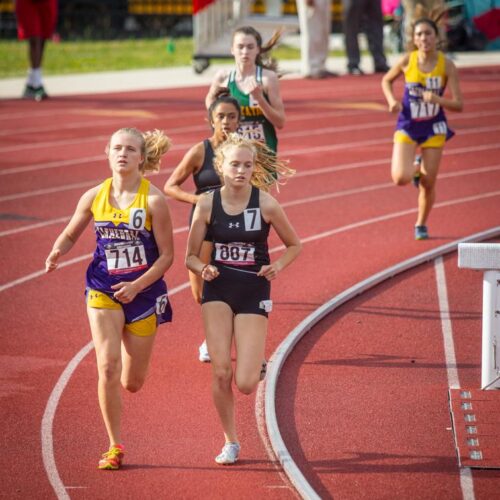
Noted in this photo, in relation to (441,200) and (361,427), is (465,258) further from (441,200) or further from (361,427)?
(441,200)

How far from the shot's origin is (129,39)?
33.3m

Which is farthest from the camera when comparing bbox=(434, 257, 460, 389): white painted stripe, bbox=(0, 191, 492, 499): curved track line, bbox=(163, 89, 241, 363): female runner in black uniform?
bbox=(434, 257, 460, 389): white painted stripe

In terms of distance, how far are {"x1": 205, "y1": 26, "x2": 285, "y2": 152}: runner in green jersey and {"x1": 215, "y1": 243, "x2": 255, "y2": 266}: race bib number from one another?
2.06 meters

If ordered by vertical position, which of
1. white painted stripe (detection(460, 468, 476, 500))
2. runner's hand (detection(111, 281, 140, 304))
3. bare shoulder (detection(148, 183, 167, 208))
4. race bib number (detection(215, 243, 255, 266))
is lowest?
white painted stripe (detection(460, 468, 476, 500))

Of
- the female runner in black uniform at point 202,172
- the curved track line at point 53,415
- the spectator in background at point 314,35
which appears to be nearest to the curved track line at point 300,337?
the curved track line at point 53,415

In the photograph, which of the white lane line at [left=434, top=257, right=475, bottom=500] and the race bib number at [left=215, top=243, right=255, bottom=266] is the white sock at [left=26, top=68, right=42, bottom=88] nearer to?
the white lane line at [left=434, top=257, right=475, bottom=500]

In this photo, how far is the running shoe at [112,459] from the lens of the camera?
5871 millimetres

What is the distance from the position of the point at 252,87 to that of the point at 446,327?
208cm

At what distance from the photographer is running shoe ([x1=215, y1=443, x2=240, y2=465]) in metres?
5.92

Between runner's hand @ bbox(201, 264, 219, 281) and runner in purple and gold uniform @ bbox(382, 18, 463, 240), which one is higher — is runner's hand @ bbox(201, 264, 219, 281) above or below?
below

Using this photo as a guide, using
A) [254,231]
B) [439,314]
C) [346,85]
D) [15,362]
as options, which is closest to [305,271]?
[439,314]

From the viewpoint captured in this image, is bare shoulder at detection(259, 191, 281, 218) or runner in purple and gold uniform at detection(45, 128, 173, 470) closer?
runner in purple and gold uniform at detection(45, 128, 173, 470)

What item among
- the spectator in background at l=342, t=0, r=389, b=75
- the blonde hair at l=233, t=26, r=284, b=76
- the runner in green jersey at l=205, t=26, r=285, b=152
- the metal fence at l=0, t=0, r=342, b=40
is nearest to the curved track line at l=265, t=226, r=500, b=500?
the runner in green jersey at l=205, t=26, r=285, b=152

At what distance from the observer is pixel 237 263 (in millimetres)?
6094
